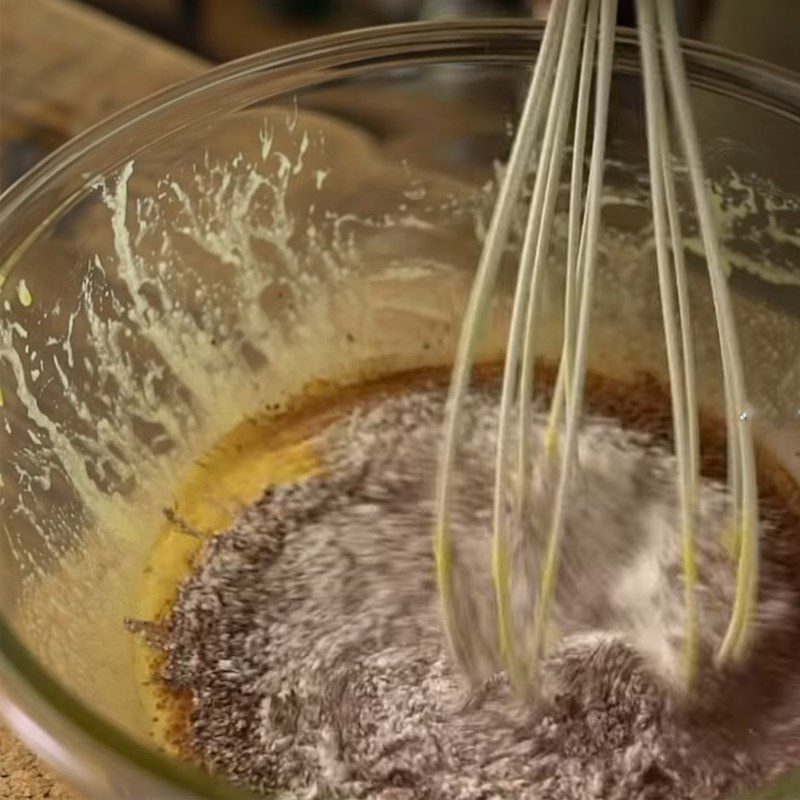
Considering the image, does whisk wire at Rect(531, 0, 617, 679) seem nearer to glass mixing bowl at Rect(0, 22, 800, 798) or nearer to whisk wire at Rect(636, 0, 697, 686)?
whisk wire at Rect(636, 0, 697, 686)

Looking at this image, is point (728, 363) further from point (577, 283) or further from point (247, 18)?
point (247, 18)

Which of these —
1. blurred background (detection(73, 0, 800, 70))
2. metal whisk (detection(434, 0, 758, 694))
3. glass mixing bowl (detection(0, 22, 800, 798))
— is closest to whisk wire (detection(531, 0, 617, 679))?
metal whisk (detection(434, 0, 758, 694))

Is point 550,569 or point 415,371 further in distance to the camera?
point 415,371

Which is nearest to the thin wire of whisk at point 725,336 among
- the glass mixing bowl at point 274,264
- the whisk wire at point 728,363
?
the whisk wire at point 728,363

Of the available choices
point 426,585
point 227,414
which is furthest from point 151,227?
point 426,585

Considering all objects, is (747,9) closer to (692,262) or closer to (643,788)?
(692,262)

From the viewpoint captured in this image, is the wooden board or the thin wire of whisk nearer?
the thin wire of whisk

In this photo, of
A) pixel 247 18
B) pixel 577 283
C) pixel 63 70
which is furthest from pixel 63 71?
pixel 577 283
